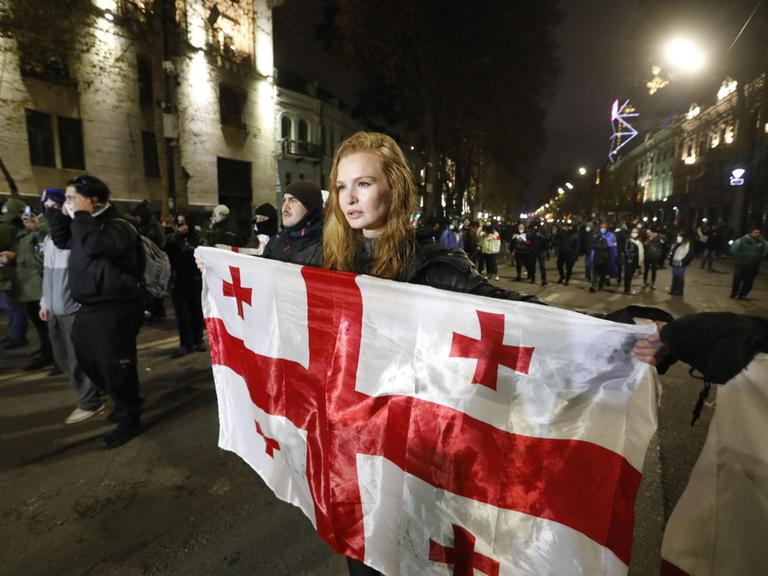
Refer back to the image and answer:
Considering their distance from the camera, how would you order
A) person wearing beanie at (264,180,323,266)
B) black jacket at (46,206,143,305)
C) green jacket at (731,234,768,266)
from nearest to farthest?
black jacket at (46,206,143,305) < person wearing beanie at (264,180,323,266) < green jacket at (731,234,768,266)

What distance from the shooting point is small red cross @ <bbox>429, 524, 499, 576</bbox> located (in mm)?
1604

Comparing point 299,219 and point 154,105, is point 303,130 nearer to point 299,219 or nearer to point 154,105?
point 154,105

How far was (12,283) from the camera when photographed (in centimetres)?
549

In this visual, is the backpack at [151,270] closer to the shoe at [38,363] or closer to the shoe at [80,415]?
the shoe at [80,415]

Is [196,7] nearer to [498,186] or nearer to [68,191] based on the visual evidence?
[68,191]

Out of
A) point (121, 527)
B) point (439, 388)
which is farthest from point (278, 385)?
point (121, 527)

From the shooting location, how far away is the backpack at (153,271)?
11.7ft

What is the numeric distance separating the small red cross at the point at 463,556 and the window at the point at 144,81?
23.3 metres

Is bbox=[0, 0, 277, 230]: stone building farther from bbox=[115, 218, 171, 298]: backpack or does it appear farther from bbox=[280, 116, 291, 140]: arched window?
bbox=[115, 218, 171, 298]: backpack

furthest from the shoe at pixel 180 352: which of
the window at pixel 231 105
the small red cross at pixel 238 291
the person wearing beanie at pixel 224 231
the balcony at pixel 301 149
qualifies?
the balcony at pixel 301 149

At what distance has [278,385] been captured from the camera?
2236 millimetres

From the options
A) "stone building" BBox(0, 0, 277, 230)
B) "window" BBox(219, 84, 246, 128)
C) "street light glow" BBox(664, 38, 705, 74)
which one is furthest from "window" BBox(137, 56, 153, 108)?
"street light glow" BBox(664, 38, 705, 74)

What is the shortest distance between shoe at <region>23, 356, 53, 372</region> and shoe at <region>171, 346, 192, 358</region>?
1.39 meters

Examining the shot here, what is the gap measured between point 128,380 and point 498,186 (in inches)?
1860
